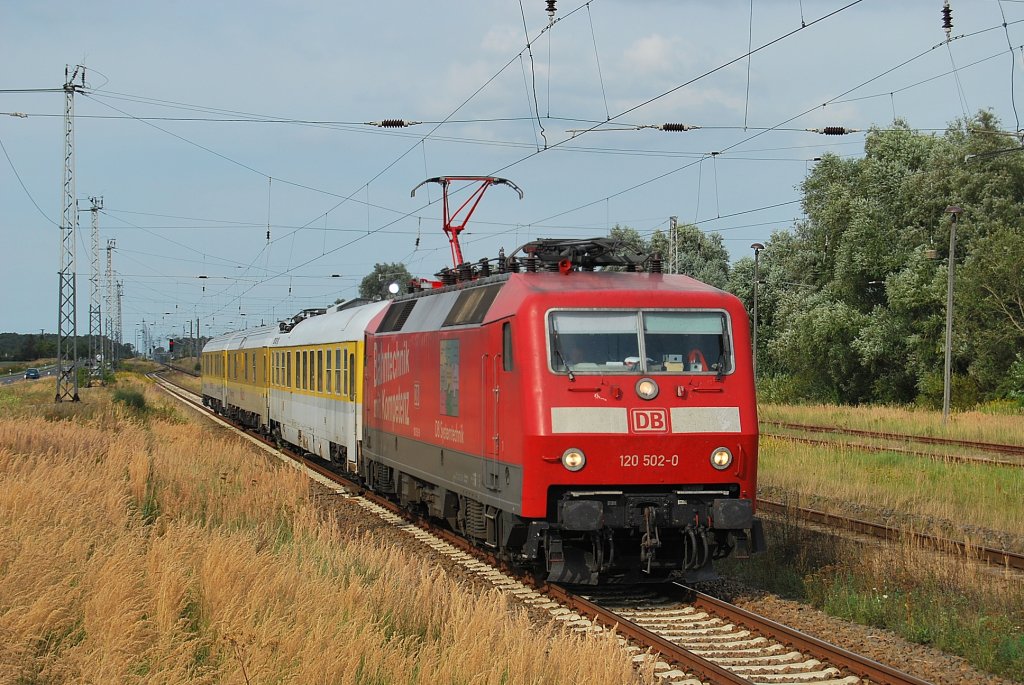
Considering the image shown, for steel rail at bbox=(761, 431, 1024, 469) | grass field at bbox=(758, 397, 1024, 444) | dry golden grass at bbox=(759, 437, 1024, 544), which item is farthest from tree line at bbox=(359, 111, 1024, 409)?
dry golden grass at bbox=(759, 437, 1024, 544)

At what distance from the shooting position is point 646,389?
1120cm

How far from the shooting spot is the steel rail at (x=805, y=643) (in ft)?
27.7

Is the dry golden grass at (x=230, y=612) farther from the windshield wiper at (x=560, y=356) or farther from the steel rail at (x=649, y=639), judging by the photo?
the windshield wiper at (x=560, y=356)

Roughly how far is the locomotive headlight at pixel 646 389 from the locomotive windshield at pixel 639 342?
5.0 inches

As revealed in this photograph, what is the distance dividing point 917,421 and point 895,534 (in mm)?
22663

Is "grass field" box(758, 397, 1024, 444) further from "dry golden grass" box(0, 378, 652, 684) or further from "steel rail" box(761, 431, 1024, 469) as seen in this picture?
"dry golden grass" box(0, 378, 652, 684)

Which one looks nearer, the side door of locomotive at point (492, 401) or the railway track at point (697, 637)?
the railway track at point (697, 637)

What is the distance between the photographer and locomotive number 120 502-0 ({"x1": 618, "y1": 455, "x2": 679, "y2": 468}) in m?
11.1

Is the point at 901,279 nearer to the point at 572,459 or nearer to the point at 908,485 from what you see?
the point at 908,485

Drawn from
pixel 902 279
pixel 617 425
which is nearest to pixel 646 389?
pixel 617 425

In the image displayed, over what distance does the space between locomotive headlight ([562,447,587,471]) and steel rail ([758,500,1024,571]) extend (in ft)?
15.4

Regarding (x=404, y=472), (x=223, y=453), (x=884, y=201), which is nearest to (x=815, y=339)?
(x=884, y=201)

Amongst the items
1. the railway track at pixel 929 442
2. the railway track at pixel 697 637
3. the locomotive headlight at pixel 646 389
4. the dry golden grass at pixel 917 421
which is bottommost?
the railway track at pixel 697 637

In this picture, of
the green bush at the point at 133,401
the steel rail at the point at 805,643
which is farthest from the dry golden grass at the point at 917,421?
the green bush at the point at 133,401
